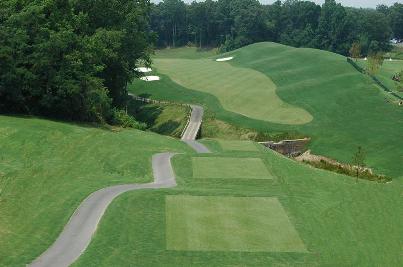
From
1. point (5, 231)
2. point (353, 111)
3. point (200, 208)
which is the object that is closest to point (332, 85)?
point (353, 111)

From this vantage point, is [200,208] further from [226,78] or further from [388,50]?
[388,50]

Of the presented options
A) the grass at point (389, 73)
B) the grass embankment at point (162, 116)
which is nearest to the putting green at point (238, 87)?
the grass embankment at point (162, 116)

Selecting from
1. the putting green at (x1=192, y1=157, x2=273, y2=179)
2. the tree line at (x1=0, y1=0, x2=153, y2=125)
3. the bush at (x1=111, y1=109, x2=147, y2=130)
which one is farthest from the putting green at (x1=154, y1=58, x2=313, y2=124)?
the putting green at (x1=192, y1=157, x2=273, y2=179)

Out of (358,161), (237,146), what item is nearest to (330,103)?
(237,146)

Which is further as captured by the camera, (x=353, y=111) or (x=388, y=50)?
(x=388, y=50)

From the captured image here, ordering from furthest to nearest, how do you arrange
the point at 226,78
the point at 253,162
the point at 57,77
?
the point at 226,78 → the point at 57,77 → the point at 253,162

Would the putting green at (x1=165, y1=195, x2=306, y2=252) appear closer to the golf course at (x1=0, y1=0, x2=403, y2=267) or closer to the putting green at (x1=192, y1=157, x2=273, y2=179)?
the golf course at (x1=0, y1=0, x2=403, y2=267)

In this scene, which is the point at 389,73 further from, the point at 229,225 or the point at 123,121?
the point at 229,225
